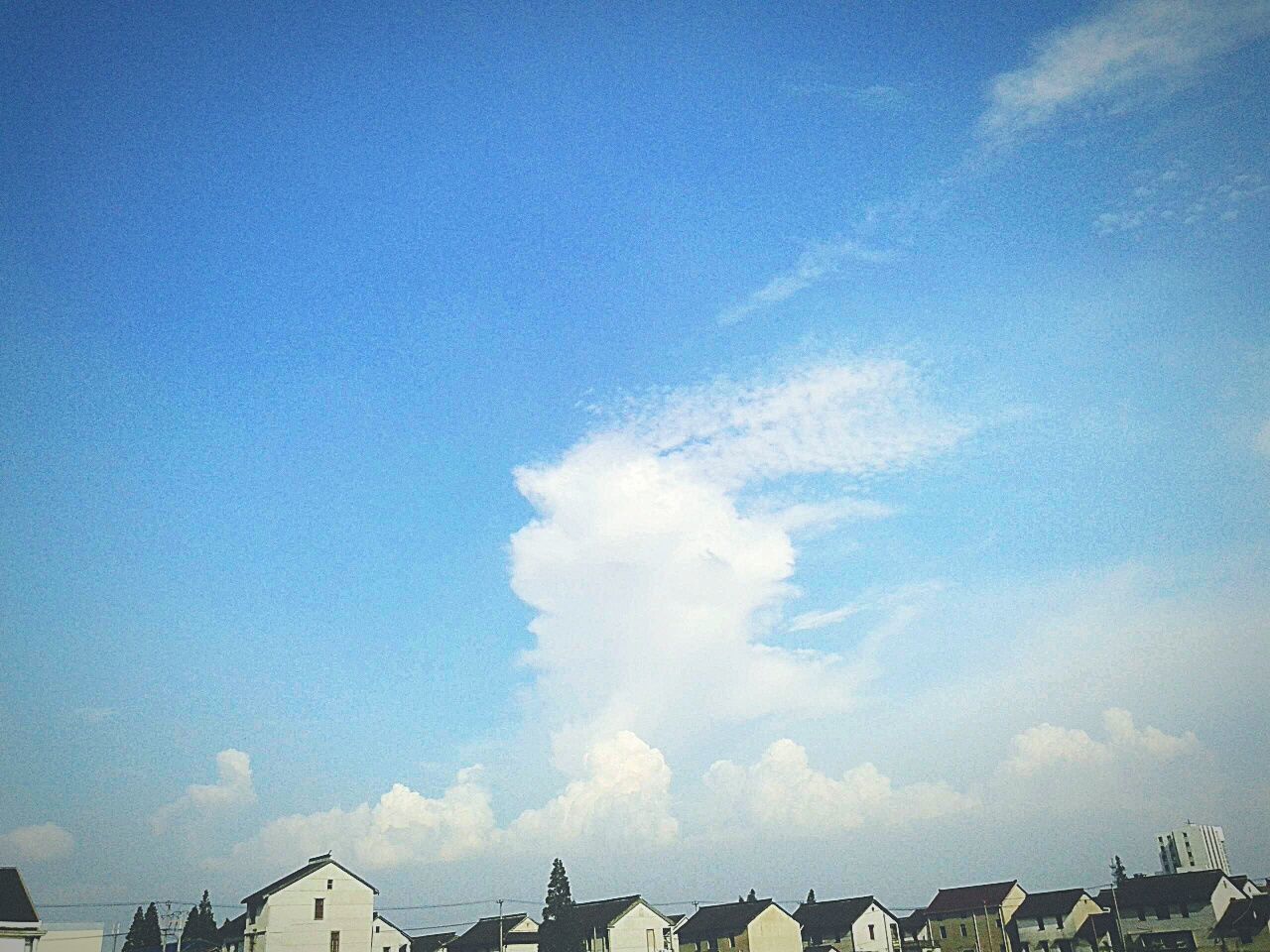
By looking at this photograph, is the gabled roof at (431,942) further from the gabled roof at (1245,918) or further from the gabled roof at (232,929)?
the gabled roof at (1245,918)

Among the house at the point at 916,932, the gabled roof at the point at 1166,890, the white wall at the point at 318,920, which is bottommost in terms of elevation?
the house at the point at 916,932

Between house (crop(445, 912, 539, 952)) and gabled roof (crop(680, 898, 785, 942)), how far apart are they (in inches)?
526

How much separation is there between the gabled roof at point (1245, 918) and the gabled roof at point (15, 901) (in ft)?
273

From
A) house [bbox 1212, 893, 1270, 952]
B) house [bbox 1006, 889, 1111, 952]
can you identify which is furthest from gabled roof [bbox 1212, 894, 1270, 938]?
house [bbox 1006, 889, 1111, 952]

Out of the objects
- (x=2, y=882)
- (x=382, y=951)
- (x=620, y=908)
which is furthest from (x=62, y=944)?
(x=620, y=908)

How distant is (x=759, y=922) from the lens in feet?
278

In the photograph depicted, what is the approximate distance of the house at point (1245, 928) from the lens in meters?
76.7

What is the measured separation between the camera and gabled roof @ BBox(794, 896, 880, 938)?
91.1 m

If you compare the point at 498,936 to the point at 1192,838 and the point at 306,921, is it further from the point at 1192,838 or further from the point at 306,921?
the point at 1192,838

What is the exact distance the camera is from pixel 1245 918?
78688mm

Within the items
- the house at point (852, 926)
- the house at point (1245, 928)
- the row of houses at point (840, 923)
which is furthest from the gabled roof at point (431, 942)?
the house at point (1245, 928)

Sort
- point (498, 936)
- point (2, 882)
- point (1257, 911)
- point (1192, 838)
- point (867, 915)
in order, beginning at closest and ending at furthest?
1. point (2, 882)
2. point (1257, 911)
3. point (498, 936)
4. point (867, 915)
5. point (1192, 838)

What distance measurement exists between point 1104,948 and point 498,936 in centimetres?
5058

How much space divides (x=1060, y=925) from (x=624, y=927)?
38.8 m
